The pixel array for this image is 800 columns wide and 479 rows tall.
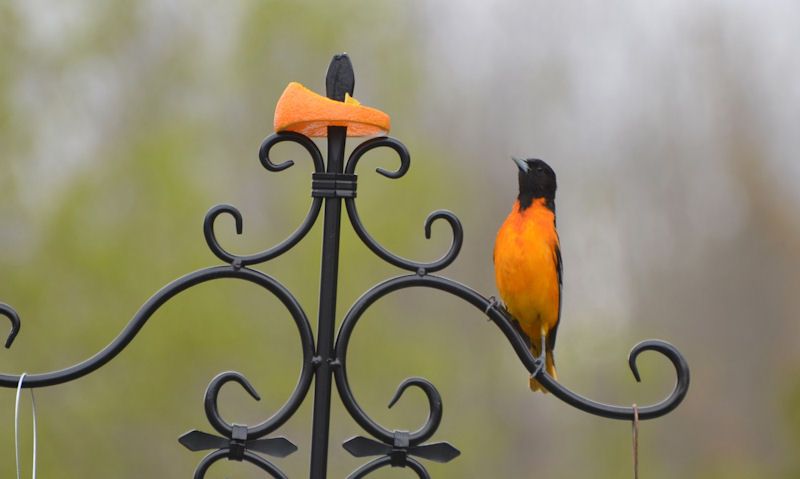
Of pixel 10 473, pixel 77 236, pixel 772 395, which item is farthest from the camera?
pixel 772 395

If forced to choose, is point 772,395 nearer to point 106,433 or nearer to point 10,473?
point 106,433

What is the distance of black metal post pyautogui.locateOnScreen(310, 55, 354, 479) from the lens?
1277 millimetres

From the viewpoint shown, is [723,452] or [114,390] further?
[723,452]

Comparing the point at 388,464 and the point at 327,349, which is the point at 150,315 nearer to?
the point at 327,349

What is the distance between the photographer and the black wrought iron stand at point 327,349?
4.15 ft

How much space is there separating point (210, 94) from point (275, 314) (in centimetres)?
109

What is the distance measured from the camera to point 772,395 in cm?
523

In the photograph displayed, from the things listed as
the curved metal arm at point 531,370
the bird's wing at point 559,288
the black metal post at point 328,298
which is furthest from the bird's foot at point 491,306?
the bird's wing at point 559,288

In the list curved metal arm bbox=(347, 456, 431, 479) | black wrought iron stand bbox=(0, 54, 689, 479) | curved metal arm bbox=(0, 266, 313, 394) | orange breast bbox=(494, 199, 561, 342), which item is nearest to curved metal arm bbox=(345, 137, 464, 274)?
black wrought iron stand bbox=(0, 54, 689, 479)

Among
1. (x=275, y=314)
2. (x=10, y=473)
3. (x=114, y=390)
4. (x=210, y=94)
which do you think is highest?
(x=210, y=94)

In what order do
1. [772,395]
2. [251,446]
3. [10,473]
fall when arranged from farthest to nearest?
[772,395]
[10,473]
[251,446]

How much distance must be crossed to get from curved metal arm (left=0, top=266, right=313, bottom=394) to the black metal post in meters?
0.02

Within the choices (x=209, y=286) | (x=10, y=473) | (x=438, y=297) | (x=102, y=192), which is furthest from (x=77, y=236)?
(x=438, y=297)

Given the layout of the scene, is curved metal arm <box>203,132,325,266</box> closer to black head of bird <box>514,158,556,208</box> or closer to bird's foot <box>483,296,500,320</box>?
bird's foot <box>483,296,500,320</box>
